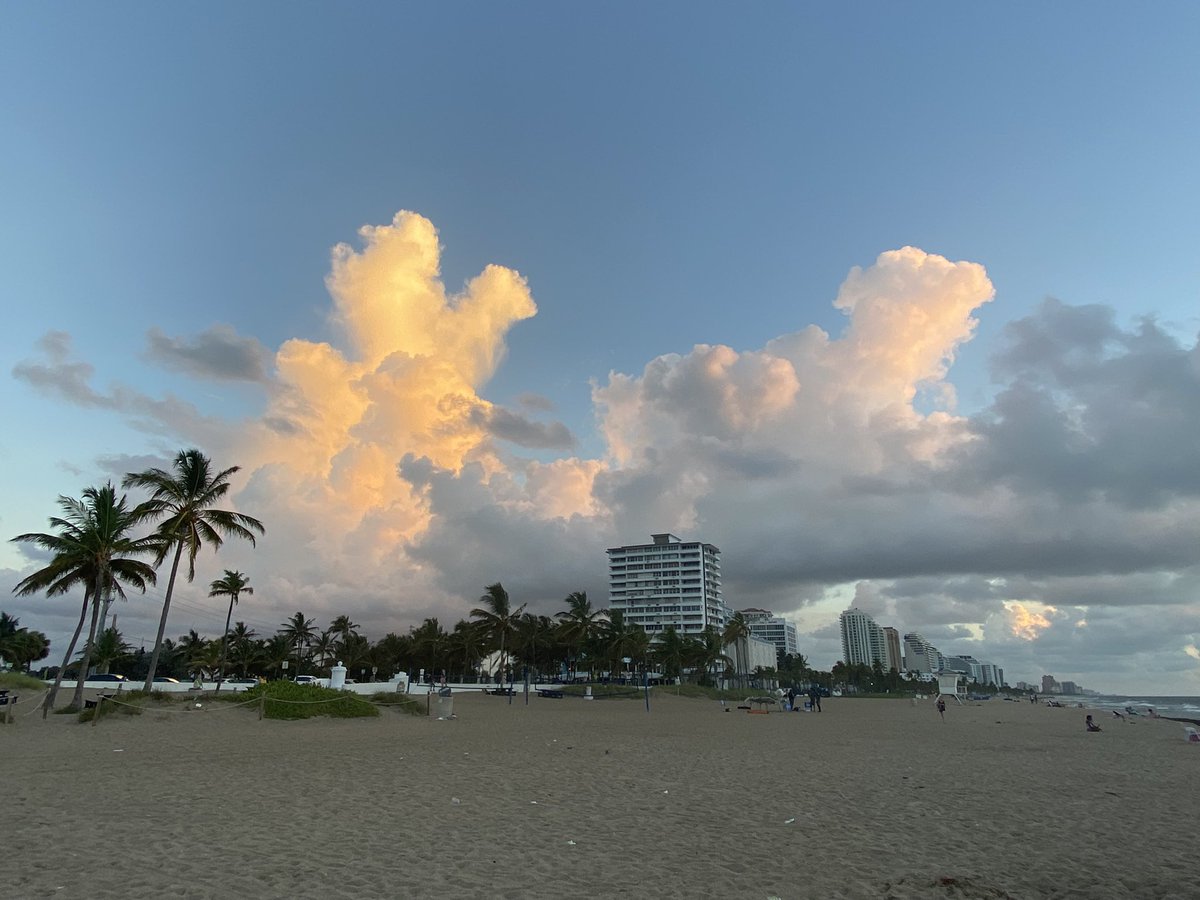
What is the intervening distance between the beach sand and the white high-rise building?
6760 inches

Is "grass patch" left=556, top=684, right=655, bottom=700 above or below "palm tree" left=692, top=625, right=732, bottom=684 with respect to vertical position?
below

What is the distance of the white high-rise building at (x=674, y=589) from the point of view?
620 ft

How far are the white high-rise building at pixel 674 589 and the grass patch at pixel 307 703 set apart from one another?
159m

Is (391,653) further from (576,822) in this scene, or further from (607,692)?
(576,822)

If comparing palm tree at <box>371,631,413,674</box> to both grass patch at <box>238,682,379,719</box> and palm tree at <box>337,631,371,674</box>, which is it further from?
grass patch at <box>238,682,379,719</box>

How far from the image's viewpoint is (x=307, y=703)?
30.0 meters

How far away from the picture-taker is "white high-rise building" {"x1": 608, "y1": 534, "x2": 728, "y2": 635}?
7441 inches

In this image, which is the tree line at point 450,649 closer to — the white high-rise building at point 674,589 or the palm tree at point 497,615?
the palm tree at point 497,615

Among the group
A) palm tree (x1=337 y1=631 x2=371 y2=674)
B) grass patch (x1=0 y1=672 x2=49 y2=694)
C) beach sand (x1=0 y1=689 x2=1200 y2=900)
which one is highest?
palm tree (x1=337 y1=631 x2=371 y2=674)

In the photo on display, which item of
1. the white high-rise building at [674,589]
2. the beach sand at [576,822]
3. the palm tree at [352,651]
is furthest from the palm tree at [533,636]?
the white high-rise building at [674,589]

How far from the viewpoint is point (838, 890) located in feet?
24.4

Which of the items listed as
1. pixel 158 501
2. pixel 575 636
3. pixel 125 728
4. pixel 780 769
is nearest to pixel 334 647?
pixel 575 636

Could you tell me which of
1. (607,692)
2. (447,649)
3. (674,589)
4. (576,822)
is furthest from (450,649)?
(674,589)

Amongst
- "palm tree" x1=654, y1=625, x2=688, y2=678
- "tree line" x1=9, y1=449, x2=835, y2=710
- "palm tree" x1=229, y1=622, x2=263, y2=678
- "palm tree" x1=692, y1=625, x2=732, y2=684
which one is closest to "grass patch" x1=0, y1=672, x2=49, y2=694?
"tree line" x1=9, y1=449, x2=835, y2=710
